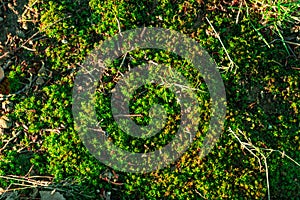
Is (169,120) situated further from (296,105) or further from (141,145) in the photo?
(296,105)

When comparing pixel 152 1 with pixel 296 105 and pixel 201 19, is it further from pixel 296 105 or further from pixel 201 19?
pixel 296 105

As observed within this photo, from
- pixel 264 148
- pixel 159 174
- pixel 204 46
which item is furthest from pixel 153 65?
pixel 264 148

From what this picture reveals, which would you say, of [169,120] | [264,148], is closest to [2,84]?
[169,120]

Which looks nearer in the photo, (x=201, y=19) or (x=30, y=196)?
(x=30, y=196)

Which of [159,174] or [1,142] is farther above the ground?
[1,142]

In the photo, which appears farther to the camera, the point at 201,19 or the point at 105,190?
the point at 201,19

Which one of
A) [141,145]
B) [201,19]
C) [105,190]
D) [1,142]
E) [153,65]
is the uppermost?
[201,19]
